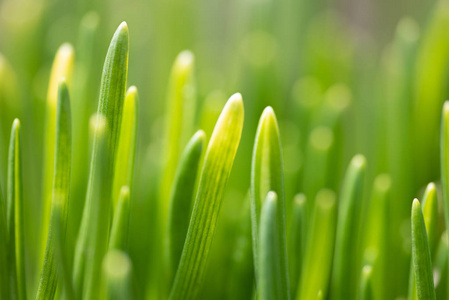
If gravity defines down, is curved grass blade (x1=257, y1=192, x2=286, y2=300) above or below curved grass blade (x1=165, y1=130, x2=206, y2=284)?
below

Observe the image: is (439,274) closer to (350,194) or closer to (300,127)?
(350,194)

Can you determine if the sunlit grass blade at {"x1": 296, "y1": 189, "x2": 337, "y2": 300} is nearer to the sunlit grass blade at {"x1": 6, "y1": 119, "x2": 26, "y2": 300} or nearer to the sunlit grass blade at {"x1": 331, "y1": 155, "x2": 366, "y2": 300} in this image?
the sunlit grass blade at {"x1": 331, "y1": 155, "x2": 366, "y2": 300}

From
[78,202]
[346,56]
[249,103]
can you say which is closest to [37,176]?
[78,202]

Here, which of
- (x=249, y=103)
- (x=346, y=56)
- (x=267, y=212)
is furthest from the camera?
(x=346, y=56)

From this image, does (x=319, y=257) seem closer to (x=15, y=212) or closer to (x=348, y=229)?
(x=348, y=229)

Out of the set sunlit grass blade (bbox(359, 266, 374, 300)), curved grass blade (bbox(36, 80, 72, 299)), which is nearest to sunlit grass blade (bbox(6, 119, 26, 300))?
curved grass blade (bbox(36, 80, 72, 299))

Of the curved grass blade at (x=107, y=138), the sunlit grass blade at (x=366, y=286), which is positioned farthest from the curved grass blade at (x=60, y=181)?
the sunlit grass blade at (x=366, y=286)
